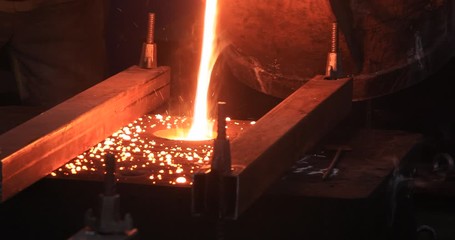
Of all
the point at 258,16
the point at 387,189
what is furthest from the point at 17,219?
the point at 258,16

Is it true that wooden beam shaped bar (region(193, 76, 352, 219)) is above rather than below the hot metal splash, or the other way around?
above

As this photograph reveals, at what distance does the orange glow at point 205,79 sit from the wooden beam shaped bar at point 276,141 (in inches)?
19.2

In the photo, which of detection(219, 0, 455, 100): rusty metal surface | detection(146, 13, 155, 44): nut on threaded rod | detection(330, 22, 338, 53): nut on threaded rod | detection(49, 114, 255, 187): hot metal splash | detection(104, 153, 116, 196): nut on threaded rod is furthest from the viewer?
detection(146, 13, 155, 44): nut on threaded rod

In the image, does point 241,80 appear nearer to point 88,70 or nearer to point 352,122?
point 352,122

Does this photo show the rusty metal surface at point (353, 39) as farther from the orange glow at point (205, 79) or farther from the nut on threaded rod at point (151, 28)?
the nut on threaded rod at point (151, 28)

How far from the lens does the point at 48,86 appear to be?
5.17 metres

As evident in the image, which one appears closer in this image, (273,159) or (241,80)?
(273,159)

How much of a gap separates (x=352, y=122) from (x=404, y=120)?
236 mm

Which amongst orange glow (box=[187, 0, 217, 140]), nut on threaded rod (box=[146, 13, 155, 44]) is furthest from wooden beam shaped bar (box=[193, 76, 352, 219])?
nut on threaded rod (box=[146, 13, 155, 44])

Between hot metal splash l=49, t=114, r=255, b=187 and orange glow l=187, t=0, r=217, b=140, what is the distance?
0.07 m

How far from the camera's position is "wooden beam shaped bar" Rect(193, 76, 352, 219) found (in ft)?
8.92

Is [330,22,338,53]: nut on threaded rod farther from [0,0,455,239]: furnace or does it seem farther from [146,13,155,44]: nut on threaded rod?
[146,13,155,44]: nut on threaded rod

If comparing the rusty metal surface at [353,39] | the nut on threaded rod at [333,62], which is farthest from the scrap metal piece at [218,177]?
the rusty metal surface at [353,39]

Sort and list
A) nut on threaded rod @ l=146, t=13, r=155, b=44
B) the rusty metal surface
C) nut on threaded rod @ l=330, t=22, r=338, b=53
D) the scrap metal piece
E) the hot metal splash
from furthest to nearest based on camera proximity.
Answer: nut on threaded rod @ l=146, t=13, r=155, b=44
the rusty metal surface
nut on threaded rod @ l=330, t=22, r=338, b=53
the hot metal splash
the scrap metal piece
